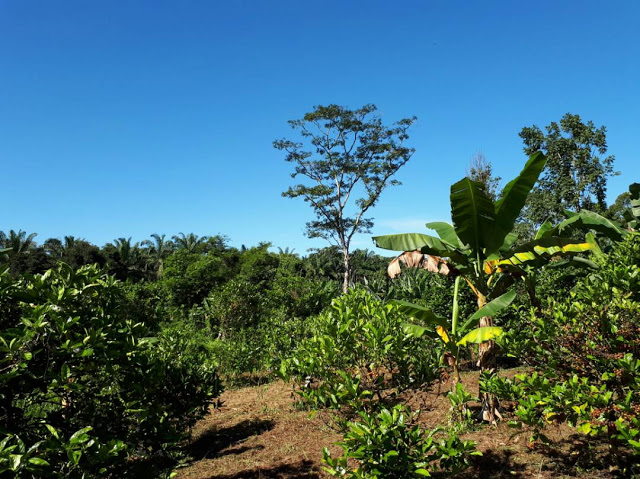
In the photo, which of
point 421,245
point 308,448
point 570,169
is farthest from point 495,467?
point 570,169

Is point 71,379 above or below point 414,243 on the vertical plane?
below

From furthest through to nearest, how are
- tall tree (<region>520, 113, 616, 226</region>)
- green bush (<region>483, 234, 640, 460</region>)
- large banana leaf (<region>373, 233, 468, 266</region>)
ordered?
1. tall tree (<region>520, 113, 616, 226</region>)
2. large banana leaf (<region>373, 233, 468, 266</region>)
3. green bush (<region>483, 234, 640, 460</region>)

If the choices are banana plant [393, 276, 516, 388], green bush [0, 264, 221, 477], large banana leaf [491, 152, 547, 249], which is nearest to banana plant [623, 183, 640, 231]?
large banana leaf [491, 152, 547, 249]

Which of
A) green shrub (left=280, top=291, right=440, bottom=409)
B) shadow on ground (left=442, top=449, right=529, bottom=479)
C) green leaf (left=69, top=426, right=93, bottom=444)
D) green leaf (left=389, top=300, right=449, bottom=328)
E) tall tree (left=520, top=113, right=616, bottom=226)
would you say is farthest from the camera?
tall tree (left=520, top=113, right=616, bottom=226)

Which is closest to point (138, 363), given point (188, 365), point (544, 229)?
point (188, 365)

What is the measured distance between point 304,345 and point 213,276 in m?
17.2

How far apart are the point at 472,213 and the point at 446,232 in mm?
1014

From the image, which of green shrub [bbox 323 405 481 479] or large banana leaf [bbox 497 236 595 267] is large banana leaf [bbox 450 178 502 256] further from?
green shrub [bbox 323 405 481 479]

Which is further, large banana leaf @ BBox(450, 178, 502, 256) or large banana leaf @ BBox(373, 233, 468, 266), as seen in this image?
large banana leaf @ BBox(373, 233, 468, 266)

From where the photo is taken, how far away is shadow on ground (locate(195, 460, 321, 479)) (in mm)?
4977

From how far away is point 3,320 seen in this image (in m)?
2.79

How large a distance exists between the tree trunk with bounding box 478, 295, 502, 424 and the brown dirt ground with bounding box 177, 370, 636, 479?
0.63ft

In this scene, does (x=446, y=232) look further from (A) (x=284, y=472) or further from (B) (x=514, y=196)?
(A) (x=284, y=472)

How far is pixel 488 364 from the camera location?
5898 mm
